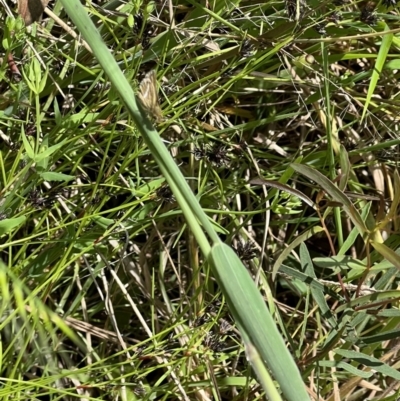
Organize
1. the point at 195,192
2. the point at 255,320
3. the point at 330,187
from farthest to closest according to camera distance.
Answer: the point at 195,192 < the point at 330,187 < the point at 255,320

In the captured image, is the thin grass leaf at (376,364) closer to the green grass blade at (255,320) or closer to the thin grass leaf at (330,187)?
the thin grass leaf at (330,187)

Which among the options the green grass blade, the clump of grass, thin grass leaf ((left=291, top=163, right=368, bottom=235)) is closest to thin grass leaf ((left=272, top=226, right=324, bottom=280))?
the clump of grass

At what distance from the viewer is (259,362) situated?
469 millimetres

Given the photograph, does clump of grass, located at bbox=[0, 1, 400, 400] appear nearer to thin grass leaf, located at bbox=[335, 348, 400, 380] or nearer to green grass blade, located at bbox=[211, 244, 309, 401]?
thin grass leaf, located at bbox=[335, 348, 400, 380]

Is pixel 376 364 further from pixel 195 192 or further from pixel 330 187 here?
pixel 195 192

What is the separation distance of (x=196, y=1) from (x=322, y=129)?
15.7 inches

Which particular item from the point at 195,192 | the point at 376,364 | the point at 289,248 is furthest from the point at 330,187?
the point at 195,192

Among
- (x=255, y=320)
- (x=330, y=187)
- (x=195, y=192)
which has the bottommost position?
(x=195, y=192)

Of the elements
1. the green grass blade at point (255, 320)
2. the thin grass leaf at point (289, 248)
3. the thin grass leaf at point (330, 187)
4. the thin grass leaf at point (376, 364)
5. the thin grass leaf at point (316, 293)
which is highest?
the green grass blade at point (255, 320)

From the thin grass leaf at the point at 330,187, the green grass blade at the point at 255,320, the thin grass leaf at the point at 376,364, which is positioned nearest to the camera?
the green grass blade at the point at 255,320

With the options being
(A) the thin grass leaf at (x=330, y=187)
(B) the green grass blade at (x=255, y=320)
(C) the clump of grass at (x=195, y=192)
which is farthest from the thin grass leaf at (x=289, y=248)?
(B) the green grass blade at (x=255, y=320)

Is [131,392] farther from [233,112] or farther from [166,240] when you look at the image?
[233,112]

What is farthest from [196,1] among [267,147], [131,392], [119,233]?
[131,392]

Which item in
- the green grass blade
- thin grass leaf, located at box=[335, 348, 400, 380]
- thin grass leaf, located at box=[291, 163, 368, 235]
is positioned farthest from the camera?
thin grass leaf, located at box=[335, 348, 400, 380]
